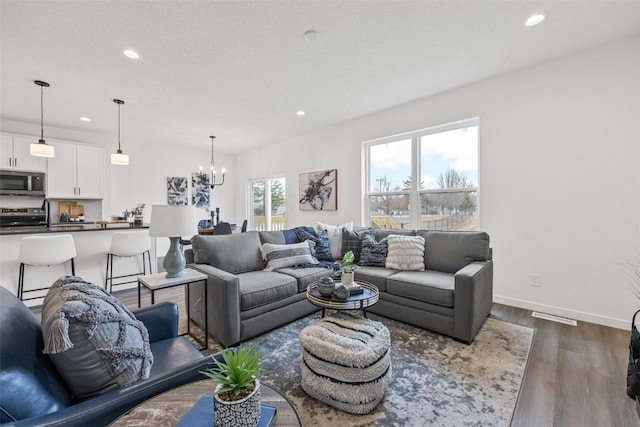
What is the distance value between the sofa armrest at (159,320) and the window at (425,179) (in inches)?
134

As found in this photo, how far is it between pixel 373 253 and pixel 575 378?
75.9 inches

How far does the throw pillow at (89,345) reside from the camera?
2.97 ft

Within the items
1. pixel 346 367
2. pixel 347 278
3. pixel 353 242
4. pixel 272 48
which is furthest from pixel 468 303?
pixel 272 48

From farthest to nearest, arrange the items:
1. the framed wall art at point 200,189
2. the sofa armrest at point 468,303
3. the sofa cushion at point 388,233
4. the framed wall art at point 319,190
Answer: the framed wall art at point 200,189
the framed wall art at point 319,190
the sofa cushion at point 388,233
the sofa armrest at point 468,303

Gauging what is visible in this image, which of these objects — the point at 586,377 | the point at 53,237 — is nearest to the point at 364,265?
the point at 586,377

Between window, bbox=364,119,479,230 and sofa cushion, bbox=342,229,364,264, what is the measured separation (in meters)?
0.95

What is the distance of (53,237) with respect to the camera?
9.61 feet

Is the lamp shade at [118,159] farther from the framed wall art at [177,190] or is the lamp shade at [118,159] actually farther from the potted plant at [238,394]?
the potted plant at [238,394]

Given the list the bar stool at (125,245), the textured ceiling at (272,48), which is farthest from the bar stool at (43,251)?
the textured ceiling at (272,48)

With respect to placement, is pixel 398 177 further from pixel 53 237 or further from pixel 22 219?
pixel 22 219

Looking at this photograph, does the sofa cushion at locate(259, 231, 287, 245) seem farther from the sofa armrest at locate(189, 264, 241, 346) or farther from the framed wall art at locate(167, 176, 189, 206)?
the framed wall art at locate(167, 176, 189, 206)

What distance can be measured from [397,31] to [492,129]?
1.81 metres

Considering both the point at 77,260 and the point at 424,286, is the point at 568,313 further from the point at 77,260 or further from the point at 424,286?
the point at 77,260

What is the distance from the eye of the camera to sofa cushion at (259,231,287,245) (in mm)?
3309
